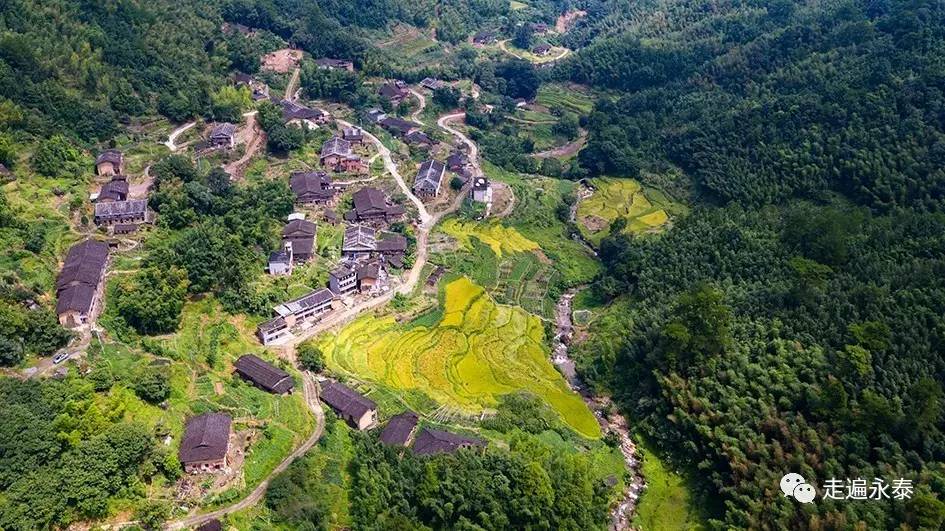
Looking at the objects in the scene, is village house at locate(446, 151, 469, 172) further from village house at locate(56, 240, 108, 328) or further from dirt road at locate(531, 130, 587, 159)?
village house at locate(56, 240, 108, 328)

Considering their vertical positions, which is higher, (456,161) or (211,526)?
(211,526)

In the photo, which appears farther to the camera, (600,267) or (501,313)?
(600,267)

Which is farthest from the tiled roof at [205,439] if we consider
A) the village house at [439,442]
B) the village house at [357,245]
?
the village house at [357,245]

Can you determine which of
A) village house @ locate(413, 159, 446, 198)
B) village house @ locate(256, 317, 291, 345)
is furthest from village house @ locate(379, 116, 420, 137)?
village house @ locate(256, 317, 291, 345)

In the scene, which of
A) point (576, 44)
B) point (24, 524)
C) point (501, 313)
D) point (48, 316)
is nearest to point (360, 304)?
point (501, 313)

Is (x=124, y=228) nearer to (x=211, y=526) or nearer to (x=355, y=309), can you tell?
(x=355, y=309)

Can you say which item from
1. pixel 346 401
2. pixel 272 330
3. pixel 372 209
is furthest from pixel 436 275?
pixel 346 401

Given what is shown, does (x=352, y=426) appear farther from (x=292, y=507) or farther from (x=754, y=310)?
(x=754, y=310)
